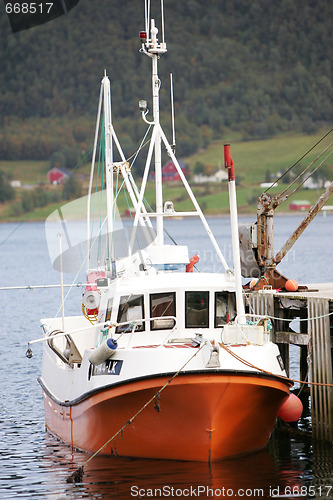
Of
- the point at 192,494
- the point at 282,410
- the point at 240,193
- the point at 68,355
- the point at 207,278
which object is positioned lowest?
the point at 192,494

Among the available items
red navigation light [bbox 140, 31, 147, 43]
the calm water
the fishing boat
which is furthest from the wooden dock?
red navigation light [bbox 140, 31, 147, 43]

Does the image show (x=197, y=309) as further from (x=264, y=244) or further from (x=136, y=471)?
(x=264, y=244)

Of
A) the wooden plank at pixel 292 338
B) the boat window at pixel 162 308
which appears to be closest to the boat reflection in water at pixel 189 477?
the wooden plank at pixel 292 338

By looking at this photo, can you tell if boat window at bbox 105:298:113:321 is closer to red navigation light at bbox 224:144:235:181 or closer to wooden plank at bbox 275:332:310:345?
red navigation light at bbox 224:144:235:181

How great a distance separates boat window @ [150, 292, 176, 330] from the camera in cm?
1894

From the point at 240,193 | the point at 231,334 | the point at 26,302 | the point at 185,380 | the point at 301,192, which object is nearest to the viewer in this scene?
the point at 185,380

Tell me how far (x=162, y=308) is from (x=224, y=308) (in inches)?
55.4

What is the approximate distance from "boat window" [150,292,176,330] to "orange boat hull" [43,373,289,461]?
73.1 inches

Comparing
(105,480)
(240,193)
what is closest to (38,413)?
(105,480)

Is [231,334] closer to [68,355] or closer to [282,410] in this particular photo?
[282,410]

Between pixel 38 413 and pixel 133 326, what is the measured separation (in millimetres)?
8073

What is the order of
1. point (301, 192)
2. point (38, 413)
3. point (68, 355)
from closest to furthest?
point (68, 355) < point (38, 413) < point (301, 192)

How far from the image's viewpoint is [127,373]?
1773 centimetres

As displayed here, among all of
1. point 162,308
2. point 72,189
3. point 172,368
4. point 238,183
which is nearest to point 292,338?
point 162,308
